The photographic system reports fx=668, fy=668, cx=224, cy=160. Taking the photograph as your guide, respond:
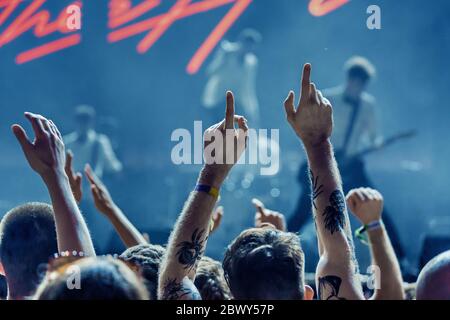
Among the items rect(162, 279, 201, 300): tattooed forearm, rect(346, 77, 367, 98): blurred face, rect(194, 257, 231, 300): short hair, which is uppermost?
rect(346, 77, 367, 98): blurred face

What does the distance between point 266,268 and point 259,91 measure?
268 inches

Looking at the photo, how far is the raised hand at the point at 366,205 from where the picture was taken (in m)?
1.61

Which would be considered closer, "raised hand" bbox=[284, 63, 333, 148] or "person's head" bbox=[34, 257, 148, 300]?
"person's head" bbox=[34, 257, 148, 300]

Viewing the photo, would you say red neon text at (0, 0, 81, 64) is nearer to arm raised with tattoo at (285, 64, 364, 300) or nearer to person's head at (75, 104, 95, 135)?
person's head at (75, 104, 95, 135)

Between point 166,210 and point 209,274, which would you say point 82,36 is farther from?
point 209,274

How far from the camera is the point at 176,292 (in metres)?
1.58

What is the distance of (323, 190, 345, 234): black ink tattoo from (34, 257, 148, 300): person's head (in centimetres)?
56

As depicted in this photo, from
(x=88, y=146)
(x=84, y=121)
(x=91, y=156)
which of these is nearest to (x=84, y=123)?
(x=84, y=121)

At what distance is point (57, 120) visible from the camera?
8320 mm

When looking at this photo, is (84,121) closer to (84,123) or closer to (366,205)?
(84,123)

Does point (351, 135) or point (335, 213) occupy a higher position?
point (351, 135)

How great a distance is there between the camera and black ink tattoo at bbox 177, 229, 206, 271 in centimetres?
163

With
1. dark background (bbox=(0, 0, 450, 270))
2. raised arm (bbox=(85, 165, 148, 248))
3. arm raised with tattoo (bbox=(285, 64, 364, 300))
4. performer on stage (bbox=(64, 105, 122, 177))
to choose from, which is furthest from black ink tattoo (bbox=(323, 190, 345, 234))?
performer on stage (bbox=(64, 105, 122, 177))
